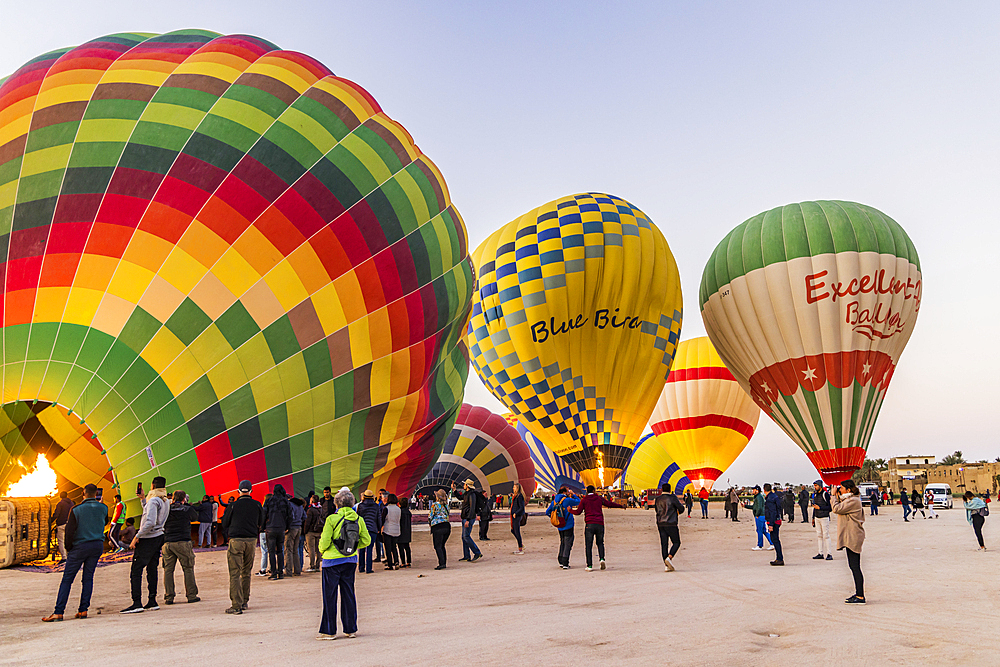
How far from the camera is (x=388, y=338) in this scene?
1090 centimetres

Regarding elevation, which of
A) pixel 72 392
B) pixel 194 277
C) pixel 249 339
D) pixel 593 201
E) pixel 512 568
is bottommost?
pixel 512 568

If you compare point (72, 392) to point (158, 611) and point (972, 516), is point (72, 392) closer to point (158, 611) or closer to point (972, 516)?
point (158, 611)

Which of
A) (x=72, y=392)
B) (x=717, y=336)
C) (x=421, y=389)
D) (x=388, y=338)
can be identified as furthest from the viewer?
(x=717, y=336)

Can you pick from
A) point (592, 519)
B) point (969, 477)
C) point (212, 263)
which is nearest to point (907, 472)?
point (969, 477)

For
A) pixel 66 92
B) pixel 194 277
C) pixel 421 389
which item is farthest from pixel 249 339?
pixel 66 92

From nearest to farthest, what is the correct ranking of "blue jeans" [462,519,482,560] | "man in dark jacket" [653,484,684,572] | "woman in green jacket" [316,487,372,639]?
"woman in green jacket" [316,487,372,639] → "man in dark jacket" [653,484,684,572] → "blue jeans" [462,519,482,560]

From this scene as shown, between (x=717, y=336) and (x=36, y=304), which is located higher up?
(x=717, y=336)

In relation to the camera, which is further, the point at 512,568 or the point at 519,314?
the point at 519,314

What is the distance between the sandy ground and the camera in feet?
15.5

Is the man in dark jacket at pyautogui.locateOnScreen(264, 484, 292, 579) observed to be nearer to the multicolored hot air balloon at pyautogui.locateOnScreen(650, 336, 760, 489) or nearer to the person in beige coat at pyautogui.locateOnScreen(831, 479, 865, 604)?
the person in beige coat at pyautogui.locateOnScreen(831, 479, 865, 604)

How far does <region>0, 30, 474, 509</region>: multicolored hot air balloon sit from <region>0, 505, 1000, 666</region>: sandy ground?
1804 millimetres

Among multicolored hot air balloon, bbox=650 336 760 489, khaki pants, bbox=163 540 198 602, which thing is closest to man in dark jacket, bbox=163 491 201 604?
khaki pants, bbox=163 540 198 602

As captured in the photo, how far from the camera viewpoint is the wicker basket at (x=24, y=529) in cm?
917

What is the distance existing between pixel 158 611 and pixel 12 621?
3.54 feet
